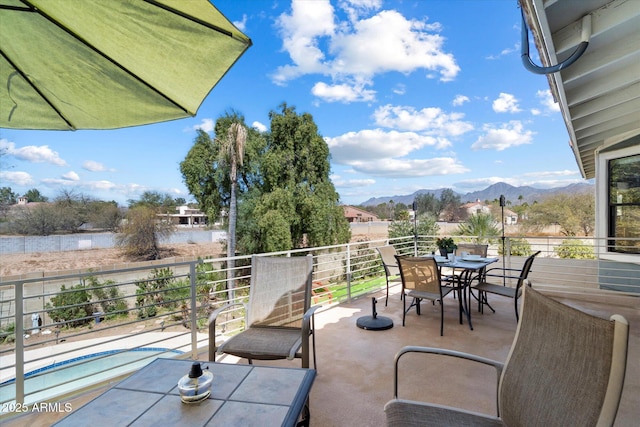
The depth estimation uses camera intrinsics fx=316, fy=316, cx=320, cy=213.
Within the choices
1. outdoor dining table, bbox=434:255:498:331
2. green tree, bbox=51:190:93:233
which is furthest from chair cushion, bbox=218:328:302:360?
green tree, bbox=51:190:93:233

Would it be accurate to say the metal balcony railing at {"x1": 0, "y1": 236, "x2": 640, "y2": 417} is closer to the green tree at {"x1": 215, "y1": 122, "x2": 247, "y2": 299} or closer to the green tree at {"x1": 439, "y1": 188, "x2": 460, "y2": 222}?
the green tree at {"x1": 215, "y1": 122, "x2": 247, "y2": 299}

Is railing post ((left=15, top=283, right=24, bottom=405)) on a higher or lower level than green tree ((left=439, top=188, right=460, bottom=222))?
lower

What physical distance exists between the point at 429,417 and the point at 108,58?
2211 mm

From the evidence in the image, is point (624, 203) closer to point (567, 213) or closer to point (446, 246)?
point (446, 246)

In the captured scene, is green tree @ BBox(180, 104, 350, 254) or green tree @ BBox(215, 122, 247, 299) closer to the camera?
green tree @ BBox(215, 122, 247, 299)

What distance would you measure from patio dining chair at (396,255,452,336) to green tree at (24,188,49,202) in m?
18.2

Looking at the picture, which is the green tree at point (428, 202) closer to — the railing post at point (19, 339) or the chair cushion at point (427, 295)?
the chair cushion at point (427, 295)

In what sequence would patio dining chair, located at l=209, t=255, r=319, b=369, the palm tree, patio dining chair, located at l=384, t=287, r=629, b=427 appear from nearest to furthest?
patio dining chair, located at l=384, t=287, r=629, b=427 < patio dining chair, located at l=209, t=255, r=319, b=369 < the palm tree

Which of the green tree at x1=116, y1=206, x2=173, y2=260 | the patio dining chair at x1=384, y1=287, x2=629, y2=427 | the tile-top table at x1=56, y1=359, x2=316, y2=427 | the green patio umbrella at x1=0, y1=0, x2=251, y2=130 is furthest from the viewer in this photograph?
the green tree at x1=116, y1=206, x2=173, y2=260

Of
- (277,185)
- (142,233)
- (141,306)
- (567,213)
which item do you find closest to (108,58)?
(141,306)

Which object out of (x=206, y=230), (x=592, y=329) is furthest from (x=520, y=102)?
(x=592, y=329)

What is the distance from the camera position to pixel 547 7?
222cm

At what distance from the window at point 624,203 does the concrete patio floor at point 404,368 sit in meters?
1.14

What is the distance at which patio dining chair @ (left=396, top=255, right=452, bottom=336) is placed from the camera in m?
3.55
